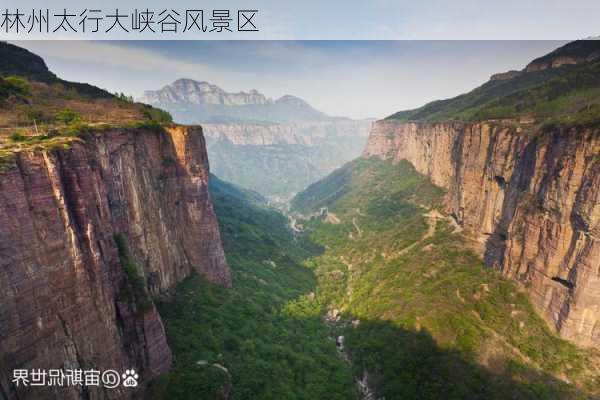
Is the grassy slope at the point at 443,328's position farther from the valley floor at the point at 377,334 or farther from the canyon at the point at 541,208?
the canyon at the point at 541,208

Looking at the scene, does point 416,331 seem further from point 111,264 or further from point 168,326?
point 111,264

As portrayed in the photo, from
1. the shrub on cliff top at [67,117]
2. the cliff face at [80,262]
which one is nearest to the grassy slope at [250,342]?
the cliff face at [80,262]

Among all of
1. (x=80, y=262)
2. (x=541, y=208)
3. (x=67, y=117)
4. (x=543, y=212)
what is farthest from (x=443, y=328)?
(x=67, y=117)

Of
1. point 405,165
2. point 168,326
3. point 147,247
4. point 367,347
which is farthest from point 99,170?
point 405,165

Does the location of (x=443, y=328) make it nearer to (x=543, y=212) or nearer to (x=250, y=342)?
(x=543, y=212)

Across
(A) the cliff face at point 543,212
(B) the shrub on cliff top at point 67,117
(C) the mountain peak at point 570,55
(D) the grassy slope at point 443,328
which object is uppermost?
(C) the mountain peak at point 570,55

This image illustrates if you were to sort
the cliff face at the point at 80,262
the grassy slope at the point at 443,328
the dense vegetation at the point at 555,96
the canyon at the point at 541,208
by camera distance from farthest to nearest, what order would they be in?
the dense vegetation at the point at 555,96 → the grassy slope at the point at 443,328 → the canyon at the point at 541,208 → the cliff face at the point at 80,262
